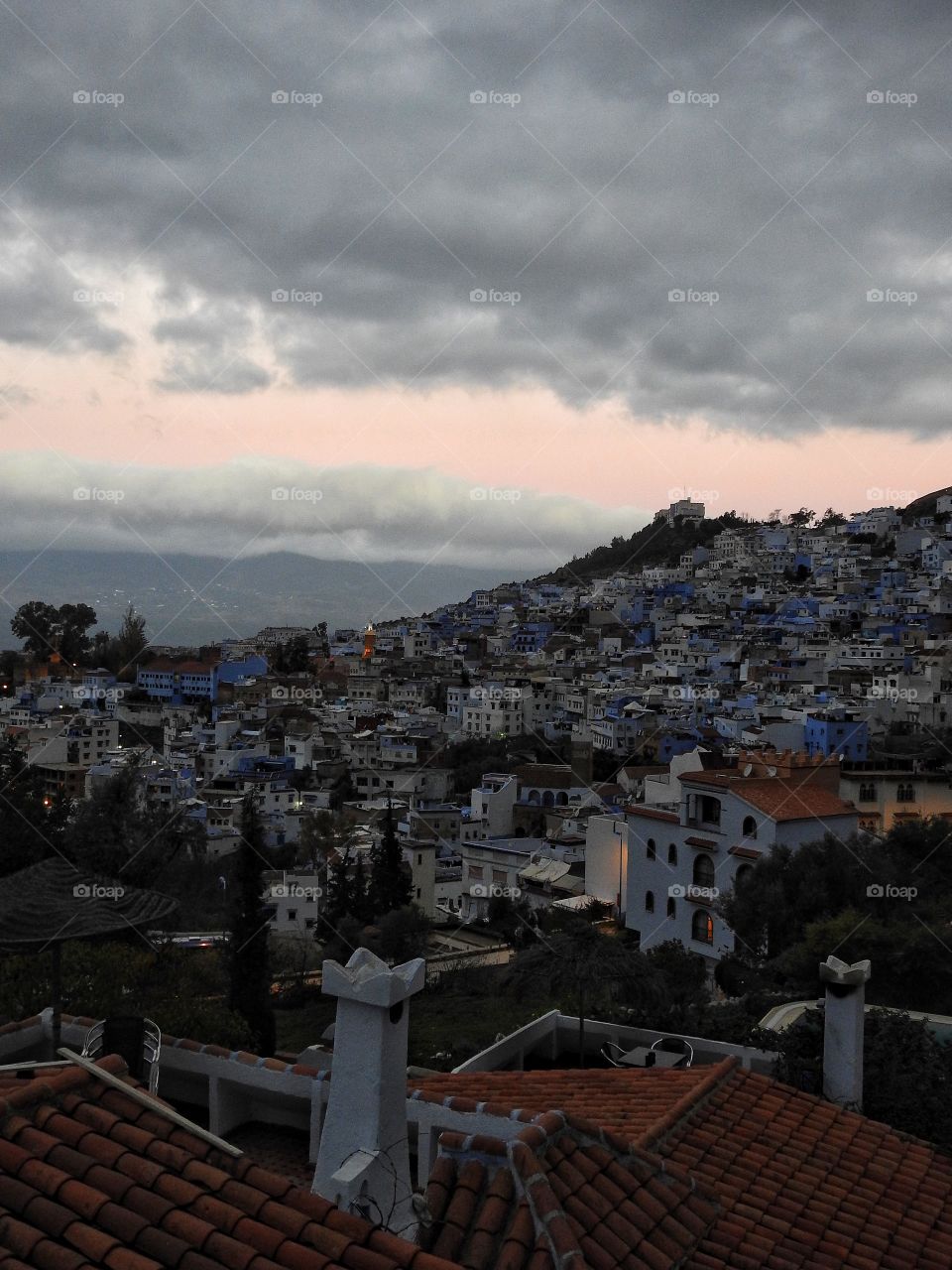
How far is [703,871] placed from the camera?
16812 millimetres

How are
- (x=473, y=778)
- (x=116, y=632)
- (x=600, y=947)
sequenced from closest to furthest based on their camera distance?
(x=600, y=947) → (x=473, y=778) → (x=116, y=632)

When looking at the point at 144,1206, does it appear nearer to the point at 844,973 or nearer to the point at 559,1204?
the point at 559,1204

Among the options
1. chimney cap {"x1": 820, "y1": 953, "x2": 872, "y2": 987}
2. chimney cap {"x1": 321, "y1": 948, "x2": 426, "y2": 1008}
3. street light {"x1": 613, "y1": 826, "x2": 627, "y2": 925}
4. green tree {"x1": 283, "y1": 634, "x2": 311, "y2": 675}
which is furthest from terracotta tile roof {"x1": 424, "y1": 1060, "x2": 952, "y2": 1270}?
green tree {"x1": 283, "y1": 634, "x2": 311, "y2": 675}

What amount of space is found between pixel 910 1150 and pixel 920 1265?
1027 millimetres

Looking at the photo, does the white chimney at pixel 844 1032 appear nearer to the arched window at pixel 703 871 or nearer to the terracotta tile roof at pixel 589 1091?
the terracotta tile roof at pixel 589 1091

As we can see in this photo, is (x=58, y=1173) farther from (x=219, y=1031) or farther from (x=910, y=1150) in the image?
(x=219, y=1031)

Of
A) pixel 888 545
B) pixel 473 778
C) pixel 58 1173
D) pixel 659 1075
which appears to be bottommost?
pixel 473 778

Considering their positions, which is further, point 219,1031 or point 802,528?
point 802,528

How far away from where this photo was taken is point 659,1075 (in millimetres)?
5137

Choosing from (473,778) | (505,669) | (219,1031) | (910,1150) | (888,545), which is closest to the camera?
(910,1150)

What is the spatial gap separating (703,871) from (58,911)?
14.0 metres

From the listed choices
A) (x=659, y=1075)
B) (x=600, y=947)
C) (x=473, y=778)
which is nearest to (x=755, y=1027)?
(x=659, y=1075)

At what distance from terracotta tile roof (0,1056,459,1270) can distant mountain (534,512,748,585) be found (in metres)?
88.9

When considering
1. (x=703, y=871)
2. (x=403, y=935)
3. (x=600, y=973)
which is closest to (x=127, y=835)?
(x=403, y=935)
